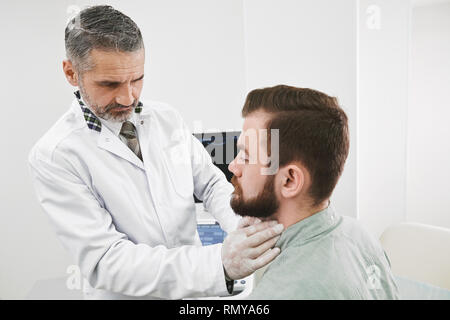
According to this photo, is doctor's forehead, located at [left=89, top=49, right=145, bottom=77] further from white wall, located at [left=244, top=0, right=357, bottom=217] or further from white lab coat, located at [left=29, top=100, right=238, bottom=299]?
white wall, located at [left=244, top=0, right=357, bottom=217]

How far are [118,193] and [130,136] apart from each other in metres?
0.17

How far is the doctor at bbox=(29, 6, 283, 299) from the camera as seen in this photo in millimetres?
704

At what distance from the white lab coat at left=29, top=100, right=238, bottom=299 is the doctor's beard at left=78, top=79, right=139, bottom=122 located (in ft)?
0.13

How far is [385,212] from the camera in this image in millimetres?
1392

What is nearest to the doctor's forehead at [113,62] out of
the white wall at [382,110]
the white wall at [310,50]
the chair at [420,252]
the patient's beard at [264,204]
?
the patient's beard at [264,204]

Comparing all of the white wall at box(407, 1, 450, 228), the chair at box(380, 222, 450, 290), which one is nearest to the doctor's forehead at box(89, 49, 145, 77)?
the chair at box(380, 222, 450, 290)

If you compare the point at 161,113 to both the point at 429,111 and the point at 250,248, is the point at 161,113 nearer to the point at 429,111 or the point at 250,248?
the point at 250,248

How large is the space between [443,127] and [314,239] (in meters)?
1.39

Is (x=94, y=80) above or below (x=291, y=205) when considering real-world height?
above

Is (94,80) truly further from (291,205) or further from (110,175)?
(291,205)

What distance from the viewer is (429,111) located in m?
1.72
